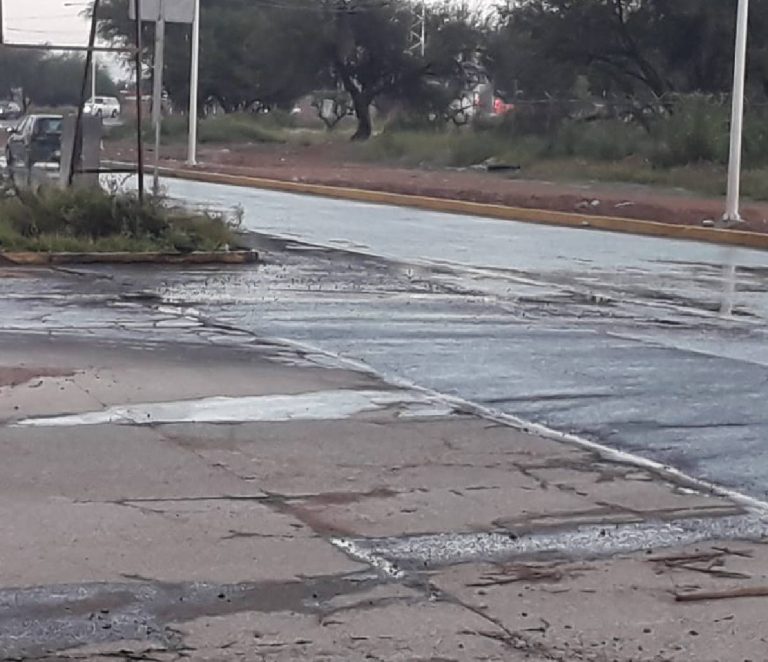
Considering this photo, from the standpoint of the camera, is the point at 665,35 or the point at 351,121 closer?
the point at 665,35

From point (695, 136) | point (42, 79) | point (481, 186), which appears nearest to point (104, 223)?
point (481, 186)

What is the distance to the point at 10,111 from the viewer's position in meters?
90.4

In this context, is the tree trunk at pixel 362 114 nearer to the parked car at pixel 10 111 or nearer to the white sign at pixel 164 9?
the parked car at pixel 10 111

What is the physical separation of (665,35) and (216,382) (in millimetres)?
47955

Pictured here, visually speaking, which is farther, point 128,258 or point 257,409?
point 128,258

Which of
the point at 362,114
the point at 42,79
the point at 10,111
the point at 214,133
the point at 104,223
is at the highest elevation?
the point at 42,79

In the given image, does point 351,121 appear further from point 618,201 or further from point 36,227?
point 36,227

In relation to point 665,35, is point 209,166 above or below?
below

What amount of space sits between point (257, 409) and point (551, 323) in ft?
18.4

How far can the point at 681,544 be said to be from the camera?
24.7 ft

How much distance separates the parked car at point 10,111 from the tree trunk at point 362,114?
1931 centimetres

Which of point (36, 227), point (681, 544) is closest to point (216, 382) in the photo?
point (681, 544)

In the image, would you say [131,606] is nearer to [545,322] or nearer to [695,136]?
[545,322]

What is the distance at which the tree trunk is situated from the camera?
75812mm
